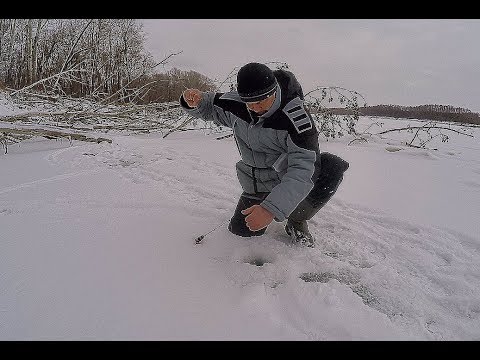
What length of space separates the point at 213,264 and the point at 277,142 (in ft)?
2.09

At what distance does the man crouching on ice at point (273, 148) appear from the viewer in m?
1.45

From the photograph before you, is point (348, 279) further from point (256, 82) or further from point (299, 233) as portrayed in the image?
point (256, 82)

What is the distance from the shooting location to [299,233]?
187 centimetres

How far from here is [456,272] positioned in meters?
1.61

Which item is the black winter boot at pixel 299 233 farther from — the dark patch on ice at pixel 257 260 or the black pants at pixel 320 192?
the dark patch on ice at pixel 257 260

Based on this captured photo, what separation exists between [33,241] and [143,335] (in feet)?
2.86

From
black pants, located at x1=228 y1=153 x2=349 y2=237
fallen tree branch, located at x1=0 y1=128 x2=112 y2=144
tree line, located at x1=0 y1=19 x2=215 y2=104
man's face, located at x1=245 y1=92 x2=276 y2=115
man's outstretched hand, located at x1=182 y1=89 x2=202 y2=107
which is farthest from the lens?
tree line, located at x1=0 y1=19 x2=215 y2=104

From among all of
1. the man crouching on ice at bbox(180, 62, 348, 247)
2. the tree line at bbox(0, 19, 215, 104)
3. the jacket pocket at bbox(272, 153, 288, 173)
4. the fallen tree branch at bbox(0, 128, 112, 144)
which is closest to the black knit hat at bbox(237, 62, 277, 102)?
the man crouching on ice at bbox(180, 62, 348, 247)

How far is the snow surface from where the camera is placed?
3.89 feet

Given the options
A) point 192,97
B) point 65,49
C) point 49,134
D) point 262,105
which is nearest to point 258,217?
point 262,105

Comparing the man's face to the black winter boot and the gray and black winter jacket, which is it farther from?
the black winter boot

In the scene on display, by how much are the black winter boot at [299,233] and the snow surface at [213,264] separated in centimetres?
6

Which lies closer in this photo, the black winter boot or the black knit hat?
the black knit hat
